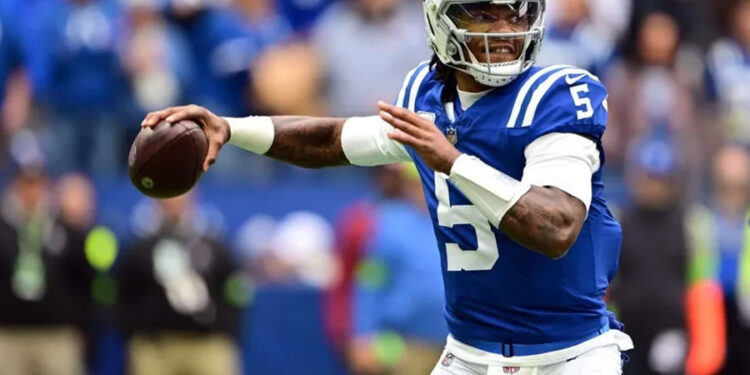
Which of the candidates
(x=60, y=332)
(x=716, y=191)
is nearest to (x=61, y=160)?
(x=60, y=332)

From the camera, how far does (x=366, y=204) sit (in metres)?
9.93

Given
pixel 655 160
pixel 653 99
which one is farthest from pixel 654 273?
pixel 653 99

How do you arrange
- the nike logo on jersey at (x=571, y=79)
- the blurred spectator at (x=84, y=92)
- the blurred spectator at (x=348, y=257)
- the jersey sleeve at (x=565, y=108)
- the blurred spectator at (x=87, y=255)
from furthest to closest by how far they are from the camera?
1. the blurred spectator at (x=84, y=92)
2. the blurred spectator at (x=87, y=255)
3. the blurred spectator at (x=348, y=257)
4. the nike logo on jersey at (x=571, y=79)
5. the jersey sleeve at (x=565, y=108)

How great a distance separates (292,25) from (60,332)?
2732 mm

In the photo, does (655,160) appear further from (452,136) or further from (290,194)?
(452,136)

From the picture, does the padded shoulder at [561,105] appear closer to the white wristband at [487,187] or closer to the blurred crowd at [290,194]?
the white wristband at [487,187]

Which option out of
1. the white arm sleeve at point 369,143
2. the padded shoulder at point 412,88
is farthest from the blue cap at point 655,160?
the padded shoulder at point 412,88

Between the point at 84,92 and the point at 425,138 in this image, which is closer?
the point at 425,138

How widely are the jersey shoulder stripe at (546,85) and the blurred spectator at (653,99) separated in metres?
5.13

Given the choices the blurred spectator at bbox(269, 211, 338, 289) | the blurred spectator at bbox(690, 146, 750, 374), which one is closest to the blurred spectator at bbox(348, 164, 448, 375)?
the blurred spectator at bbox(269, 211, 338, 289)

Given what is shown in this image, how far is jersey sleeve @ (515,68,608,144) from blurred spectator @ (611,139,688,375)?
4.23 metres

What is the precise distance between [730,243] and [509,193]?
17.6 feet

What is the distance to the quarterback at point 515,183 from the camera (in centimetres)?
491

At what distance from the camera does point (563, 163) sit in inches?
190
